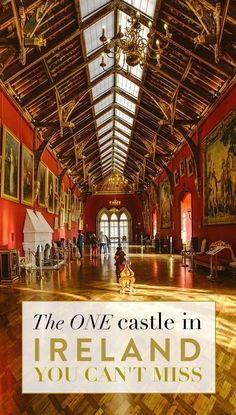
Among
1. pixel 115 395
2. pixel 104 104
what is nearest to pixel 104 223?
pixel 104 104

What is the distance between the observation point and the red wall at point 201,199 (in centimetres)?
1038

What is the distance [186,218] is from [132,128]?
6078 millimetres

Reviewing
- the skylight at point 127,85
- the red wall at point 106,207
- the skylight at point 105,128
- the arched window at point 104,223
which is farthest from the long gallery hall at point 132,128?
the arched window at point 104,223

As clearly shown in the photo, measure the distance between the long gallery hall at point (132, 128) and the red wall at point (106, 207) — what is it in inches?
600

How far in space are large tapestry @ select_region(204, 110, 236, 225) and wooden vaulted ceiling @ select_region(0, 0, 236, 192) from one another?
1312 mm

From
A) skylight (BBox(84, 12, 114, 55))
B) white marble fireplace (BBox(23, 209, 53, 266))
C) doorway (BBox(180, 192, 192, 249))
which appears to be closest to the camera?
skylight (BBox(84, 12, 114, 55))

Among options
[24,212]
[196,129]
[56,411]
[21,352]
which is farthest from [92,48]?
[56,411]

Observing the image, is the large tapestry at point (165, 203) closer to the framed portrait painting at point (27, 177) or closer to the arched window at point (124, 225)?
the framed portrait painting at point (27, 177)

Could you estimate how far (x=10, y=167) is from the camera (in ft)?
33.6

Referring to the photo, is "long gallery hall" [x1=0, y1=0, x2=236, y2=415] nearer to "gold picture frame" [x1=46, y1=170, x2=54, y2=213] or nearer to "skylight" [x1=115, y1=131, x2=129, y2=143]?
"gold picture frame" [x1=46, y1=170, x2=54, y2=213]

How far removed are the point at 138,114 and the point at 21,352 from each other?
1557 cm

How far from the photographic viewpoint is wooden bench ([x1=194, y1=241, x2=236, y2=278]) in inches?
370

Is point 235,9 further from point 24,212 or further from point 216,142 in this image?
point 24,212

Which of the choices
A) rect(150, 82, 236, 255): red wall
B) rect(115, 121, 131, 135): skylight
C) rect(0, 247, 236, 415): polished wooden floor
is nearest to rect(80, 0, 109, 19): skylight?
rect(150, 82, 236, 255): red wall
